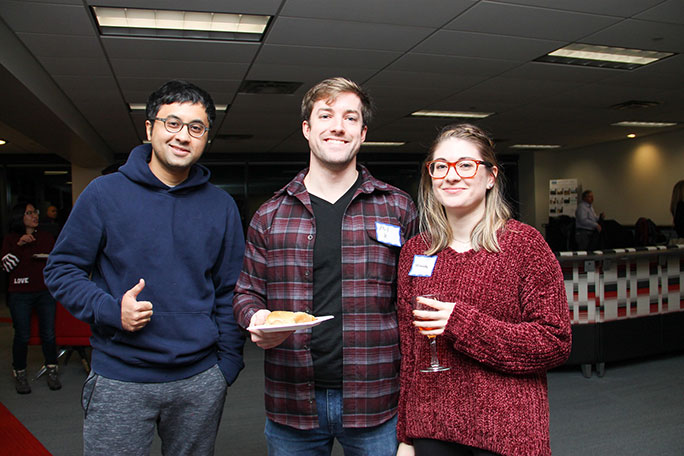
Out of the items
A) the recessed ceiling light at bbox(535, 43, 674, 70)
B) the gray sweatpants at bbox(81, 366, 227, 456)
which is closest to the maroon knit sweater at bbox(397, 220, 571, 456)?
the gray sweatpants at bbox(81, 366, 227, 456)

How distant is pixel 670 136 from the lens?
11.3 metres

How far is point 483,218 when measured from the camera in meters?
1.48

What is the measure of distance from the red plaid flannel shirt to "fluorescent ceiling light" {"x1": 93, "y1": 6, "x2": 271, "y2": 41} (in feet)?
10.4

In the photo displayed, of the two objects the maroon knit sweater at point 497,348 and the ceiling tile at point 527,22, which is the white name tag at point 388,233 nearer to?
the maroon knit sweater at point 497,348

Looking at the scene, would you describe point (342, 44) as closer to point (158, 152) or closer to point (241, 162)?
point (158, 152)

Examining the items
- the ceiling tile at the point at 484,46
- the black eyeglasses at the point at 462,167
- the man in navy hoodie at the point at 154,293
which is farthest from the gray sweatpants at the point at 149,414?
the ceiling tile at the point at 484,46

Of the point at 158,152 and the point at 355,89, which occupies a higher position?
the point at 355,89

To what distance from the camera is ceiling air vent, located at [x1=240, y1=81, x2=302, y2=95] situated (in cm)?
627

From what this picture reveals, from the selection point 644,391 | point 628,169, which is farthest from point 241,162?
point 644,391

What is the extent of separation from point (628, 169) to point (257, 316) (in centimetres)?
1302

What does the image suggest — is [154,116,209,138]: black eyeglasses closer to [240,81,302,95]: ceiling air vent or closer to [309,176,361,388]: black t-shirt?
[309,176,361,388]: black t-shirt

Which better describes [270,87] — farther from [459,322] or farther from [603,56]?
[459,322]

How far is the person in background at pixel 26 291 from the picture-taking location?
4.58 meters

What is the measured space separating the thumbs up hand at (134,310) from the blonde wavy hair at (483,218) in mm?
798
